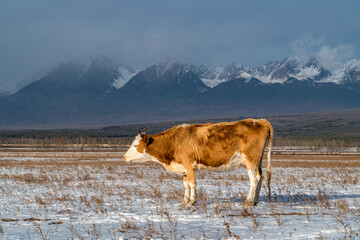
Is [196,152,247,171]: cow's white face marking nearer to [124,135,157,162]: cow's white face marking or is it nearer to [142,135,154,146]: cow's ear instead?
[142,135,154,146]: cow's ear

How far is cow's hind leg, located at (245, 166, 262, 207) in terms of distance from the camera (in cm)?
1145

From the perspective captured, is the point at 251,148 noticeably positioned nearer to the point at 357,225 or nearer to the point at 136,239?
the point at 357,225

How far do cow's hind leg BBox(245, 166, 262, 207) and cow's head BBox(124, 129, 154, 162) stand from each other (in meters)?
3.60

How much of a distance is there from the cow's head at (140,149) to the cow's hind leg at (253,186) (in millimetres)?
3600

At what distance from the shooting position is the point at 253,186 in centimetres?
1168

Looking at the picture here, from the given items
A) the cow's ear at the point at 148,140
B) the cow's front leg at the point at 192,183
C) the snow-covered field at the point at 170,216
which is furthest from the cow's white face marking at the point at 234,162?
the cow's ear at the point at 148,140

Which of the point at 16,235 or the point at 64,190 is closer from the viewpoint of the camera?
the point at 16,235

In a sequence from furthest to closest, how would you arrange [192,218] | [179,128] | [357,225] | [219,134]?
[179,128]
[219,134]
[192,218]
[357,225]

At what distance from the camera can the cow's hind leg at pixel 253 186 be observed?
37.6ft

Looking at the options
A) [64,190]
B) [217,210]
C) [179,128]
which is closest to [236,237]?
[217,210]

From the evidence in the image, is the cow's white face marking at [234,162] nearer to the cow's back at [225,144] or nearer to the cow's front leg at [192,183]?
the cow's back at [225,144]

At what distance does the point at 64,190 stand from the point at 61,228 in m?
6.58

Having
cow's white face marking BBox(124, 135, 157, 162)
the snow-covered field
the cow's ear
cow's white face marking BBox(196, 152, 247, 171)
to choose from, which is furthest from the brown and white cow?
cow's white face marking BBox(124, 135, 157, 162)

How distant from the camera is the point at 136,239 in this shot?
7.74m
